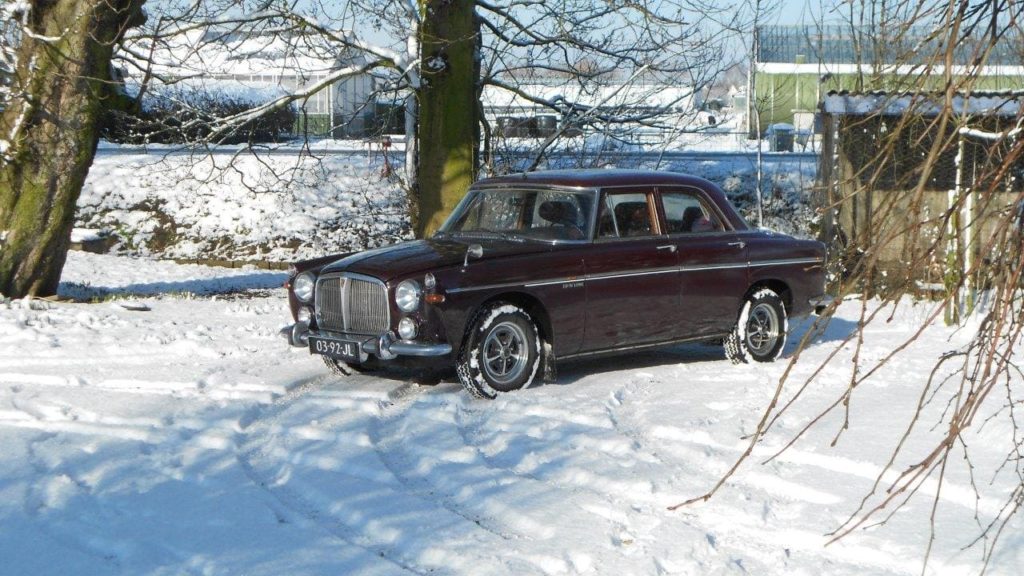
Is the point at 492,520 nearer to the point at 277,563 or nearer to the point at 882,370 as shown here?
the point at 277,563

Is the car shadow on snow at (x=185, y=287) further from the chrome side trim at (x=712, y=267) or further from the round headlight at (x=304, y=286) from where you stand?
the chrome side trim at (x=712, y=267)

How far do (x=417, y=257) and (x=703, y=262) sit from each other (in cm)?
255

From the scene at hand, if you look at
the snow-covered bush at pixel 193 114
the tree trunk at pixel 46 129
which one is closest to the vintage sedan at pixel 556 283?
the tree trunk at pixel 46 129

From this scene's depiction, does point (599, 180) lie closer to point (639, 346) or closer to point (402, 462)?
point (639, 346)

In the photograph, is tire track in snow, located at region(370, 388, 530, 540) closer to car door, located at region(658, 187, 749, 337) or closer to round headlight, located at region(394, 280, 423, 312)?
round headlight, located at region(394, 280, 423, 312)

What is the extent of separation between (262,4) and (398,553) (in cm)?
1112

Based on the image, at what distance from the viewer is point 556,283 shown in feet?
31.2

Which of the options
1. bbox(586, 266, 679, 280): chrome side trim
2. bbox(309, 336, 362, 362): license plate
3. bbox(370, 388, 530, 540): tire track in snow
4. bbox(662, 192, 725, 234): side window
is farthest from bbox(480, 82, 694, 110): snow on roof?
bbox(370, 388, 530, 540): tire track in snow

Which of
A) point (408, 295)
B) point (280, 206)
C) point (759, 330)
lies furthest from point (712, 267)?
point (280, 206)

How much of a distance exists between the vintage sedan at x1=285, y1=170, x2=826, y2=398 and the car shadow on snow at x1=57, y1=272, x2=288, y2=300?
6.48 m

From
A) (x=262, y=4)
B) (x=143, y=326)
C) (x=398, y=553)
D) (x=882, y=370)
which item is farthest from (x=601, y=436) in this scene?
(x=262, y=4)

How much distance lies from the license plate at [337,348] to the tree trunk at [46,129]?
18.6 feet

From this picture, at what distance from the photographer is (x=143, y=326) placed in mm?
11984

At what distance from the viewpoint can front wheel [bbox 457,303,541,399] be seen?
29.8ft
